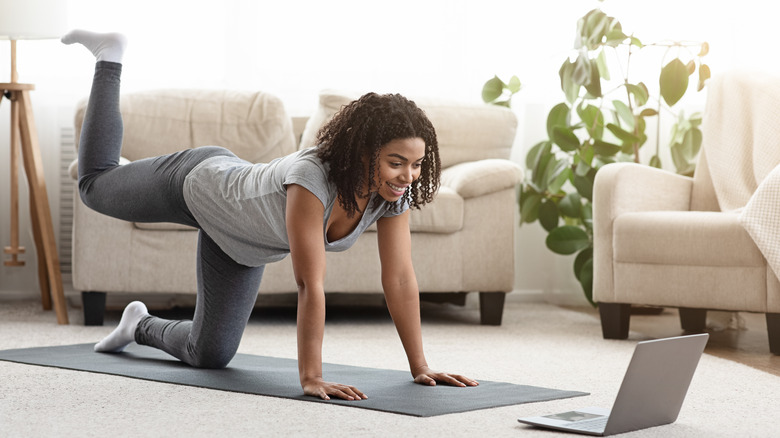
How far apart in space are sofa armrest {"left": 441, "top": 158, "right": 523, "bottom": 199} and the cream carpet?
18.7 inches

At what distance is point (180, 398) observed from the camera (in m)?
1.82

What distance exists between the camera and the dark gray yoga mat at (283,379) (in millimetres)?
1749

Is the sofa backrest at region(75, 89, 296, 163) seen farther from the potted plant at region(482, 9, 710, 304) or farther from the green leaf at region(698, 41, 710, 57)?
the green leaf at region(698, 41, 710, 57)

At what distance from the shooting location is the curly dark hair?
1.76m

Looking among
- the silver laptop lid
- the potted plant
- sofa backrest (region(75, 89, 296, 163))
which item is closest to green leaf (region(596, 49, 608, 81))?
the potted plant

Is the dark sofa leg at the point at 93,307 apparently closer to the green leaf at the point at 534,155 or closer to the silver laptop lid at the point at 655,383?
the green leaf at the point at 534,155

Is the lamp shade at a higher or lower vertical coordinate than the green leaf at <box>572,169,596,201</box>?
higher

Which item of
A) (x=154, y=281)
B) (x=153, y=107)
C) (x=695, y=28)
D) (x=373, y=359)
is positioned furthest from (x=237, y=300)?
(x=695, y=28)

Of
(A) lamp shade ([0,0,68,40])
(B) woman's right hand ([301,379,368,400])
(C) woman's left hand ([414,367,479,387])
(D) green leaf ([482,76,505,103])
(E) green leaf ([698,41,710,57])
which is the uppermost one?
(A) lamp shade ([0,0,68,40])

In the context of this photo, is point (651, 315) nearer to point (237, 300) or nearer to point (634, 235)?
point (634, 235)

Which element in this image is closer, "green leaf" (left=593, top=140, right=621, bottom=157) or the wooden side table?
the wooden side table

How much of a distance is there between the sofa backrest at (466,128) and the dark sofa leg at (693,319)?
0.97m

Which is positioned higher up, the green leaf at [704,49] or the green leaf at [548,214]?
the green leaf at [704,49]

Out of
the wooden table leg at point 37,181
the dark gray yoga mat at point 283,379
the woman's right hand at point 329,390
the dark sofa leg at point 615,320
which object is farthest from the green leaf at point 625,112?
the woman's right hand at point 329,390
